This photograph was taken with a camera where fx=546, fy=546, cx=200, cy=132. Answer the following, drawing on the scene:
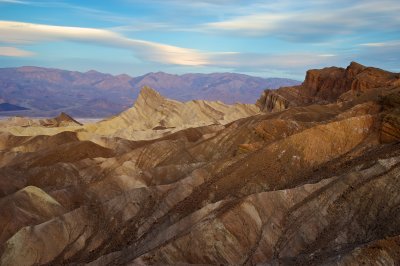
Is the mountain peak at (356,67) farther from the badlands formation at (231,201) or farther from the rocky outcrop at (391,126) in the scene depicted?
the rocky outcrop at (391,126)

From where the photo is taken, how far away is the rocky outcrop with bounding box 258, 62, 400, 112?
262ft

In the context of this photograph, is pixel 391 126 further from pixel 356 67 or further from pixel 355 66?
pixel 355 66

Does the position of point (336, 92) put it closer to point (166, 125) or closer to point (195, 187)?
point (166, 125)

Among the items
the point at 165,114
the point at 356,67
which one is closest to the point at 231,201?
the point at 356,67

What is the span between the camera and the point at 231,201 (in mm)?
32656

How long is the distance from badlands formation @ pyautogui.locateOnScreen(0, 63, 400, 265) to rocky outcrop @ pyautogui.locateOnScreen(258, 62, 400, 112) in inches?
852

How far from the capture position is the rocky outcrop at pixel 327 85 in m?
79.8

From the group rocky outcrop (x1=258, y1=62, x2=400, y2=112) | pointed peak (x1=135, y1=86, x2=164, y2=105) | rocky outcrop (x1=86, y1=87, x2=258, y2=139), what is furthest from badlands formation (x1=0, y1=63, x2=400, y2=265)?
pointed peak (x1=135, y1=86, x2=164, y2=105)

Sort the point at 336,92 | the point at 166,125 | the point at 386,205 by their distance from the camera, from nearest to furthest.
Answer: the point at 386,205 < the point at 336,92 < the point at 166,125

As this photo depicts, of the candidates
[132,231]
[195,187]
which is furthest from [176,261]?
[195,187]

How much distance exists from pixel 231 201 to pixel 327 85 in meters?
63.0

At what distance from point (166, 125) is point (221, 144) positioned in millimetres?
38610

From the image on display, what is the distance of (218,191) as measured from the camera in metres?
37.4

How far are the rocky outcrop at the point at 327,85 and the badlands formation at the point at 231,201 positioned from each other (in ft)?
71.0
